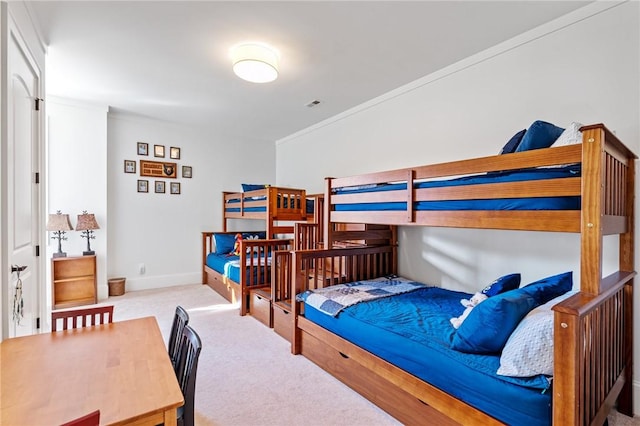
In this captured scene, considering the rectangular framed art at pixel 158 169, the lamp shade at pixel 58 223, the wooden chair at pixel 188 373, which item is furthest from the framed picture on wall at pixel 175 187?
the wooden chair at pixel 188 373

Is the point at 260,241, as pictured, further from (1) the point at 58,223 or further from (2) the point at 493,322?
(2) the point at 493,322

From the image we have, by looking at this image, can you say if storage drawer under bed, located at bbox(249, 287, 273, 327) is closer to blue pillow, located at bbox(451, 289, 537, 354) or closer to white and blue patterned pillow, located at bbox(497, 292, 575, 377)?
blue pillow, located at bbox(451, 289, 537, 354)

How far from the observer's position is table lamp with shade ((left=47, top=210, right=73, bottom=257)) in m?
3.80

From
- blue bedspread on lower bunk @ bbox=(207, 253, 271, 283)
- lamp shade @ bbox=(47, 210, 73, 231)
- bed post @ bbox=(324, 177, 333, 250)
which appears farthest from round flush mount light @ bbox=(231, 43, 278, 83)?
lamp shade @ bbox=(47, 210, 73, 231)

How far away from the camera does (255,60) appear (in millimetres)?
2650

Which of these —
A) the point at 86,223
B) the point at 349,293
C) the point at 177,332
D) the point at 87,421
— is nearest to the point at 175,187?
the point at 86,223

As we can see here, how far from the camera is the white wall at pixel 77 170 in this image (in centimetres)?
398

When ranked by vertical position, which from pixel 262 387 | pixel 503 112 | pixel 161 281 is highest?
pixel 503 112

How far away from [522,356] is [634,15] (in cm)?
225

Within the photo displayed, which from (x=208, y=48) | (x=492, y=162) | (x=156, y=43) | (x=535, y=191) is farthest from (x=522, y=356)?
(x=156, y=43)

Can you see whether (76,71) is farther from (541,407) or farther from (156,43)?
(541,407)

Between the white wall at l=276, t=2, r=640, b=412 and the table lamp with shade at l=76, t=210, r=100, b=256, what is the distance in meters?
3.57

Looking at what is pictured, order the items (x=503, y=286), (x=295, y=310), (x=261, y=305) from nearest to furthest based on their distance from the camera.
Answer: (x=503, y=286) < (x=295, y=310) < (x=261, y=305)

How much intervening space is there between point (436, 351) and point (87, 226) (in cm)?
436
